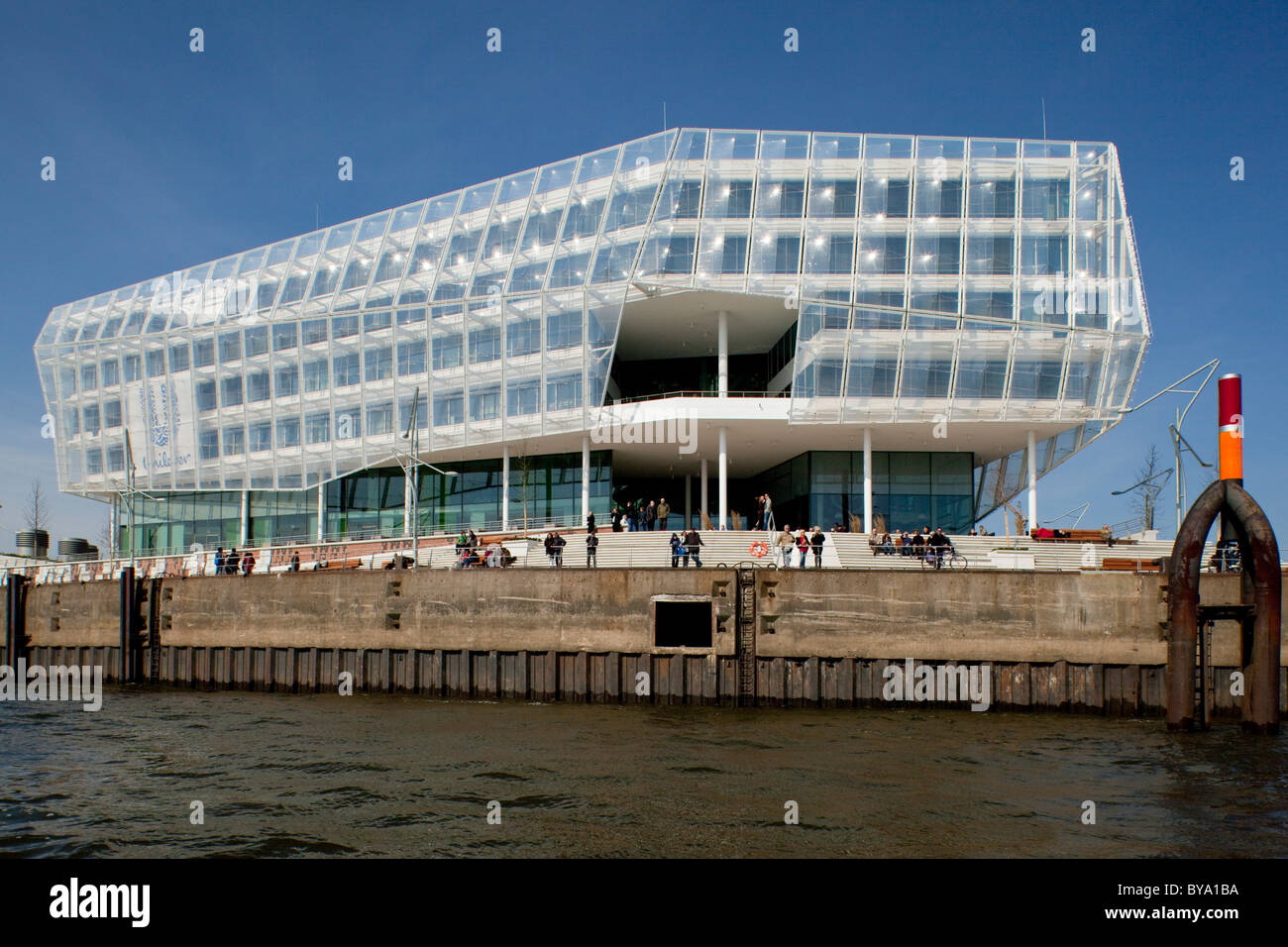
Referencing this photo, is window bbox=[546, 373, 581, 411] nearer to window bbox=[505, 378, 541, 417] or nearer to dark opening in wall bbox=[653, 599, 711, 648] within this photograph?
window bbox=[505, 378, 541, 417]

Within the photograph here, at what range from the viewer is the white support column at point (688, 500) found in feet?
191

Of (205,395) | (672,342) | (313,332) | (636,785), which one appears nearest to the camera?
(636,785)

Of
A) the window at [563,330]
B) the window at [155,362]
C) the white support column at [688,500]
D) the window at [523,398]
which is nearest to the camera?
A: the window at [563,330]

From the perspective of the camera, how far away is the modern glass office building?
46156 mm

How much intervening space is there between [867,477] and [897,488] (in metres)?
3.07

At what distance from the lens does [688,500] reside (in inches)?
2311

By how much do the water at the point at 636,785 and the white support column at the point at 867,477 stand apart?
21896mm

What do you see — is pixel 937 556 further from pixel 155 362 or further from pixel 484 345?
pixel 155 362

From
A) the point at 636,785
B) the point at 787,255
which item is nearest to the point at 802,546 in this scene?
the point at 636,785

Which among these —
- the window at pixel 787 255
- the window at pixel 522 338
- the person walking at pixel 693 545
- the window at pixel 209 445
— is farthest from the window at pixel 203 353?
the person walking at pixel 693 545

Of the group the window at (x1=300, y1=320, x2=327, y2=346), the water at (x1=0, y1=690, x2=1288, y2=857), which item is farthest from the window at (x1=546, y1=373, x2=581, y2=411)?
the water at (x1=0, y1=690, x2=1288, y2=857)

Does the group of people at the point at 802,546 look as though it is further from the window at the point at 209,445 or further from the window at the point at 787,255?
the window at the point at 209,445
